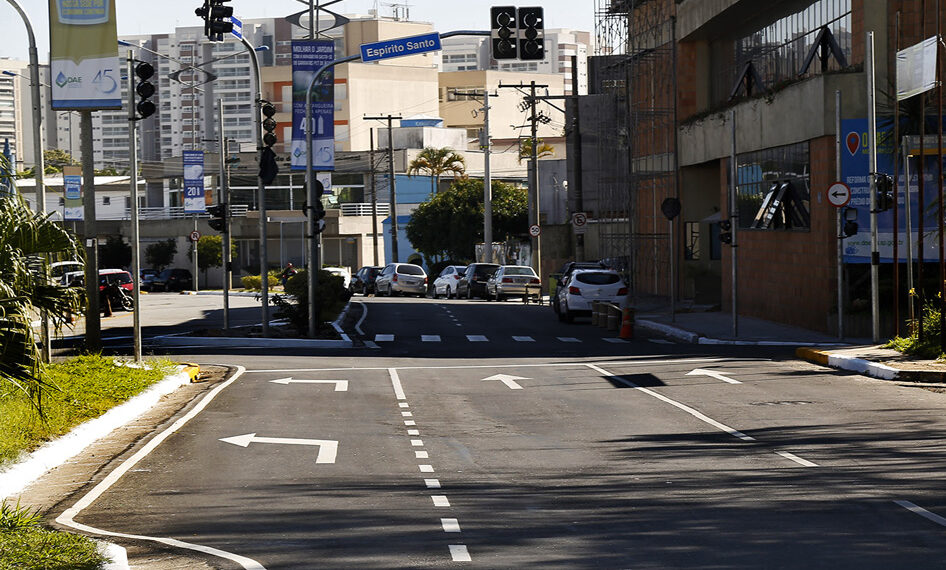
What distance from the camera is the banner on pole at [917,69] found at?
2367cm

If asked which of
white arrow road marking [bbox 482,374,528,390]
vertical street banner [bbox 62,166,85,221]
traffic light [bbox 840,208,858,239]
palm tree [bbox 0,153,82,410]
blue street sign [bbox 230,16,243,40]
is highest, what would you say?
A: blue street sign [bbox 230,16,243,40]

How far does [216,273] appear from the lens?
95562 millimetres

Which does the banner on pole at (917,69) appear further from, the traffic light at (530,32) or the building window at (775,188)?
the building window at (775,188)

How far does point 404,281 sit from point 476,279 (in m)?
7.49

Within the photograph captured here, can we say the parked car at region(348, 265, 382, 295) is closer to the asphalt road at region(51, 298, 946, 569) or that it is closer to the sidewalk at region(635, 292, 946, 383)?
the sidewalk at region(635, 292, 946, 383)

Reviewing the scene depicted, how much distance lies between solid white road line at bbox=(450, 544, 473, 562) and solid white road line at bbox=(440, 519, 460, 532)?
61 centimetres

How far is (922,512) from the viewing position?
10391mm

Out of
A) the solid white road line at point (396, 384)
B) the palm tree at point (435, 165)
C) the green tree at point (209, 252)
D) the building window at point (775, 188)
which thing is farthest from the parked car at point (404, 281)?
the solid white road line at point (396, 384)

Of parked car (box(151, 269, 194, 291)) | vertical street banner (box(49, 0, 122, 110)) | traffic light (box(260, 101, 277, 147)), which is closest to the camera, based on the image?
vertical street banner (box(49, 0, 122, 110))

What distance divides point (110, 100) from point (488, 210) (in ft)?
146

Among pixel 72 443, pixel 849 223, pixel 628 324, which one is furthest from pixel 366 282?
pixel 72 443

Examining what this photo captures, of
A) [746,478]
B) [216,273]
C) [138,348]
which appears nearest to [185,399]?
[138,348]

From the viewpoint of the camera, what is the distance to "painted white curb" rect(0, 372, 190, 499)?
13023 millimetres

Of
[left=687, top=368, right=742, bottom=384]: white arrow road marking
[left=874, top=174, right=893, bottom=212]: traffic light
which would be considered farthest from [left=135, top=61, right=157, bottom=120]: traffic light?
[left=874, top=174, right=893, bottom=212]: traffic light
